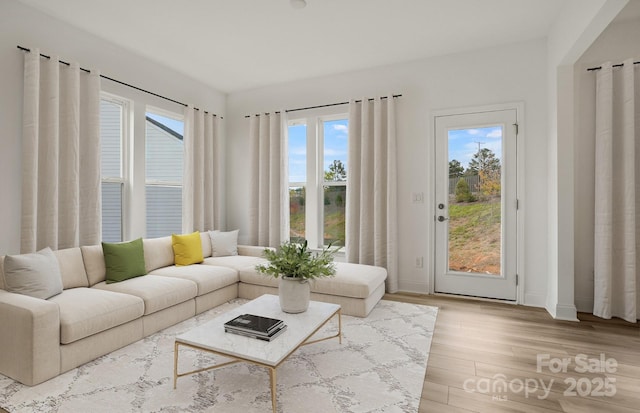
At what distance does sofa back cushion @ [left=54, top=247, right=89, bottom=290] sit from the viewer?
9.33ft

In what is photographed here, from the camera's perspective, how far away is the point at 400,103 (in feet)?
13.8

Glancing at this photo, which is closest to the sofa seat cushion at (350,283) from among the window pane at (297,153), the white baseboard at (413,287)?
the white baseboard at (413,287)

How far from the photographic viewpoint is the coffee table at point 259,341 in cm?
178

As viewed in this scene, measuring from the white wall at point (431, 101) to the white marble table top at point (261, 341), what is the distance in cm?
205

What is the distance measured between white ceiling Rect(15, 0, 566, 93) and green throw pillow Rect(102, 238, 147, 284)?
219cm

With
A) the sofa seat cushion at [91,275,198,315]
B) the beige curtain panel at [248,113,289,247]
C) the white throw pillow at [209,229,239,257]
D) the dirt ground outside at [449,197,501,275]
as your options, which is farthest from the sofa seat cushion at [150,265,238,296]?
the dirt ground outside at [449,197,501,275]

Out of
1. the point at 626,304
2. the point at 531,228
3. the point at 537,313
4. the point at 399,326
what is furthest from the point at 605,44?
the point at 399,326

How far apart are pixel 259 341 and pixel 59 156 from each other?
9.07 feet

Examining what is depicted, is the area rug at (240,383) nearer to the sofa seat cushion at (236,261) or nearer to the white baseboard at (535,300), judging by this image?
the sofa seat cushion at (236,261)

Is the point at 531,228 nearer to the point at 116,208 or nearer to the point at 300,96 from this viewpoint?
the point at 300,96

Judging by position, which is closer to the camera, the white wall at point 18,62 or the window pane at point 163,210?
the white wall at point 18,62

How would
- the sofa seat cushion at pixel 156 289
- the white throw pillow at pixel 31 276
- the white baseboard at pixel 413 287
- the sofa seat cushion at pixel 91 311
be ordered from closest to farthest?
1. the sofa seat cushion at pixel 91 311
2. the white throw pillow at pixel 31 276
3. the sofa seat cushion at pixel 156 289
4. the white baseboard at pixel 413 287

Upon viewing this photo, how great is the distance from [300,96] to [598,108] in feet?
11.4

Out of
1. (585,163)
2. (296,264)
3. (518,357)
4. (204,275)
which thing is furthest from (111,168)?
(585,163)
